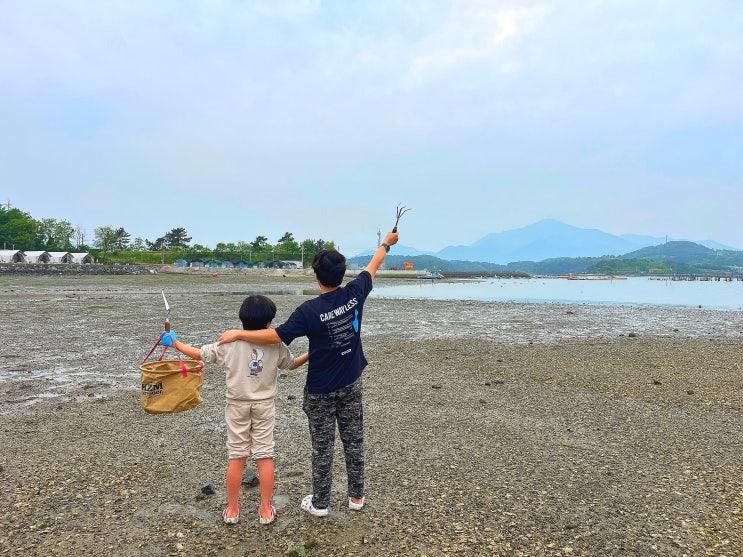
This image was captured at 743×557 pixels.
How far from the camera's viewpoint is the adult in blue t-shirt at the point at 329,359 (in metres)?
4.27

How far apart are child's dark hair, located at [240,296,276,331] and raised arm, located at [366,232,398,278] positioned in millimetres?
1049

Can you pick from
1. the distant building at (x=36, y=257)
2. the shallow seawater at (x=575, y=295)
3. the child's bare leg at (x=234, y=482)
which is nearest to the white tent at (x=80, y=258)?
the distant building at (x=36, y=257)

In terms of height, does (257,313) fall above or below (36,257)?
below

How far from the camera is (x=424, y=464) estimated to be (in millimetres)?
5941

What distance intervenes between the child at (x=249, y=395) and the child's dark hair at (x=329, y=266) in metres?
0.49

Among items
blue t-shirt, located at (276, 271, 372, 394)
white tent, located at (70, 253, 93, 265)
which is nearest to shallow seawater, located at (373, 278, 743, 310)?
blue t-shirt, located at (276, 271, 372, 394)

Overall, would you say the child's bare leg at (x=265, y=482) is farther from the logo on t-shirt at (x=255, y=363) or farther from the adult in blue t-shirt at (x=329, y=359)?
the logo on t-shirt at (x=255, y=363)

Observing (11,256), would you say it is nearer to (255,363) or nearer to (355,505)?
(255,363)

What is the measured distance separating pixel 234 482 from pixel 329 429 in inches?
36.1

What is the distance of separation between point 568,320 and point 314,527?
25765 millimetres

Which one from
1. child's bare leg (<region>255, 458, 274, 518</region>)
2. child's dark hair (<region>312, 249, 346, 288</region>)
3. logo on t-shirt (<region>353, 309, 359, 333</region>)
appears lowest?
child's bare leg (<region>255, 458, 274, 518</region>)

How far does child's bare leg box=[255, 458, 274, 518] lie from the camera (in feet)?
14.4

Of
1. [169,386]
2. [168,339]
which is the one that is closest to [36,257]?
[169,386]

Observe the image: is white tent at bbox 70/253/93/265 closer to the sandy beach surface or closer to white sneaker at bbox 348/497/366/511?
the sandy beach surface
